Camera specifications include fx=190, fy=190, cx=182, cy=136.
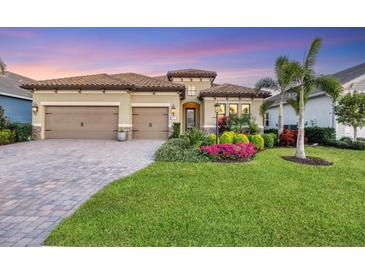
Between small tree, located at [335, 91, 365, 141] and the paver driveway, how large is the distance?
1157 centimetres

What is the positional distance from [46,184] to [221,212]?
14.2 ft

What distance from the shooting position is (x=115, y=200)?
3812 mm

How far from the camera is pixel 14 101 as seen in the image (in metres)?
15.1

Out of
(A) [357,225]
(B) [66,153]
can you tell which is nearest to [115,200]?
(A) [357,225]

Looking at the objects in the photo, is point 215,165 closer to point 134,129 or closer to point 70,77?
point 134,129

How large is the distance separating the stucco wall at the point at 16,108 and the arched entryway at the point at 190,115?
1360 centimetres

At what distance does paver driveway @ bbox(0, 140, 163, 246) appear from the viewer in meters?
2.91

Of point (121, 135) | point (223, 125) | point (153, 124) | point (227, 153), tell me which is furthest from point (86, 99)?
point (227, 153)

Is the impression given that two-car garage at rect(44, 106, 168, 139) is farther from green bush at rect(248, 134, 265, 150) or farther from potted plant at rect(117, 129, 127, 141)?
green bush at rect(248, 134, 265, 150)

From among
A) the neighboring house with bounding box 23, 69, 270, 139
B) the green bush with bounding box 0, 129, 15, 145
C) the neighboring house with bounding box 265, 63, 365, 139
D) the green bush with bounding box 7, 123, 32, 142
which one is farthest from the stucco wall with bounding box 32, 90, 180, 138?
the neighboring house with bounding box 265, 63, 365, 139

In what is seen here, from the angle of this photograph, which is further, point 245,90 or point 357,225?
point 245,90

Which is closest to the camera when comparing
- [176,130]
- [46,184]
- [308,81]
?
[46,184]

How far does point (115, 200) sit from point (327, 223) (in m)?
3.74

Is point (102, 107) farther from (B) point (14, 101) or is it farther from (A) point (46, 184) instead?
(A) point (46, 184)
